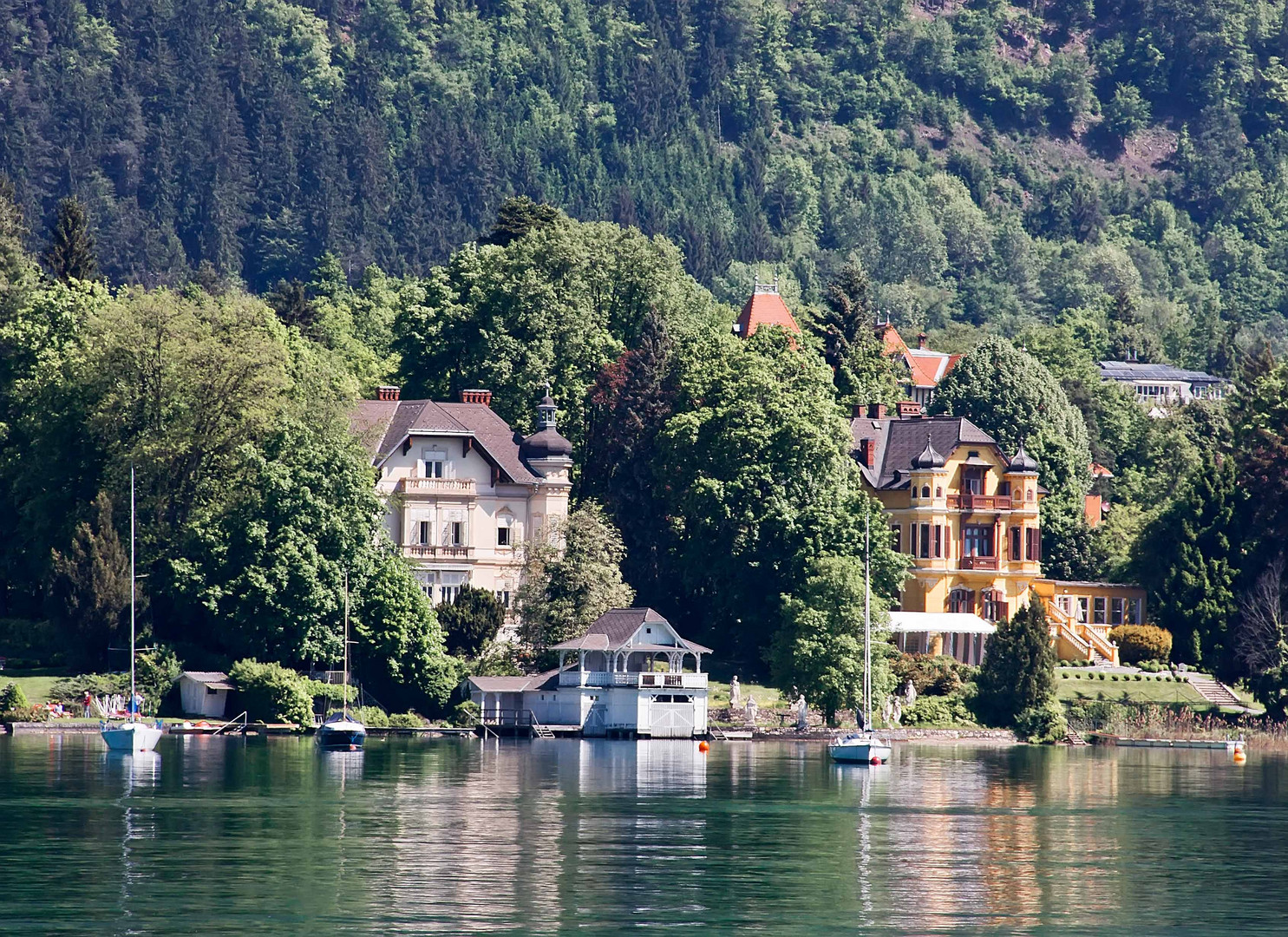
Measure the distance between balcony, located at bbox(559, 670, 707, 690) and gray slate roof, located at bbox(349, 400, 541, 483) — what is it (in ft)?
46.7

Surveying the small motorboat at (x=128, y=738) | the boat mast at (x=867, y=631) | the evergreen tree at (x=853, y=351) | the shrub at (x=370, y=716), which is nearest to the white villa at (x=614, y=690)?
the shrub at (x=370, y=716)

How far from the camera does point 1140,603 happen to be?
12269cm

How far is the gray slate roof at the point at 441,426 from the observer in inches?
4547

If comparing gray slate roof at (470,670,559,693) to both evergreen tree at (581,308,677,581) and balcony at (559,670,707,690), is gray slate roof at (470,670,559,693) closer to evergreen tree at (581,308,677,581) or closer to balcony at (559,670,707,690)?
balcony at (559,670,707,690)

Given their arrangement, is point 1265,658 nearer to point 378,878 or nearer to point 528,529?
point 528,529

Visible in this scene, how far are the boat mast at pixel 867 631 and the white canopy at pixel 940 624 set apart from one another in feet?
19.5

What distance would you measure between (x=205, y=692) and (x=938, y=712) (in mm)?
29227

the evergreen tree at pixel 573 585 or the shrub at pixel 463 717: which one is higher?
the evergreen tree at pixel 573 585

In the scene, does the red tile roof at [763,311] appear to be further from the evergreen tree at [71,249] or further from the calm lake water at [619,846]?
the calm lake water at [619,846]

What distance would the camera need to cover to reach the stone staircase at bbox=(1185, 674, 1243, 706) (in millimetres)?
111812

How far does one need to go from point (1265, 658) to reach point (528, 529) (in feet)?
105

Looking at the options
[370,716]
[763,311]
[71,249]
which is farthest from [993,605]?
[763,311]

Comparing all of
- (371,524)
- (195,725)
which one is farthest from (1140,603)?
(195,725)

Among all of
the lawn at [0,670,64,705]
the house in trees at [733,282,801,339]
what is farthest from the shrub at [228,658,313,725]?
the house in trees at [733,282,801,339]
